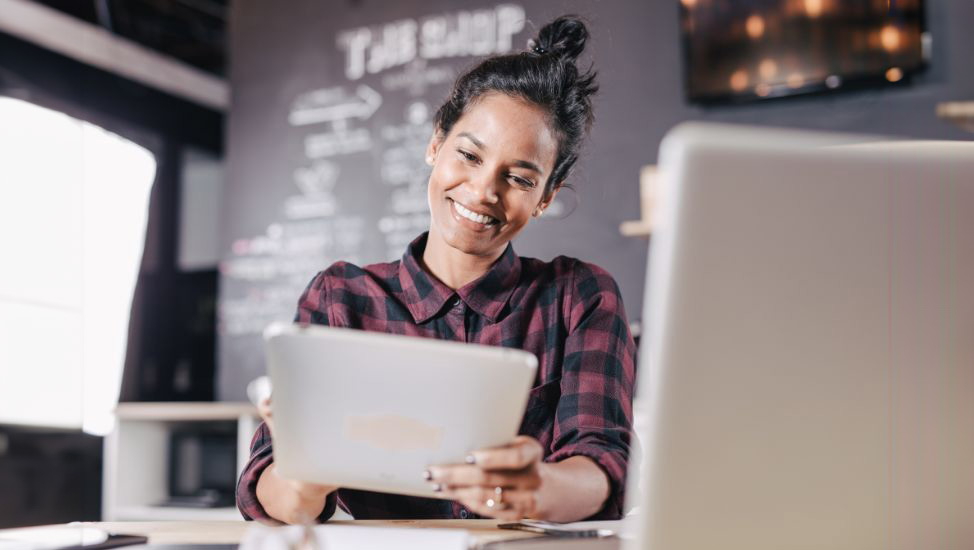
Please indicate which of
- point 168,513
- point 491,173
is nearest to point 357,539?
point 491,173

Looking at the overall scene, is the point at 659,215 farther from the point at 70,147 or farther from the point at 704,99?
the point at 70,147

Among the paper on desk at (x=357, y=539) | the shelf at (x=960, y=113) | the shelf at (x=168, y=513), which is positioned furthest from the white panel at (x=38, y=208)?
the shelf at (x=960, y=113)

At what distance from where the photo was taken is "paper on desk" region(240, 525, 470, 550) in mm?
688

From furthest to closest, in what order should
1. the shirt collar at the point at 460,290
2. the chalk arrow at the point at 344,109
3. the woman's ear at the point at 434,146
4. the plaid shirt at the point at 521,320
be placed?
1. the chalk arrow at the point at 344,109
2. the woman's ear at the point at 434,146
3. the shirt collar at the point at 460,290
4. the plaid shirt at the point at 521,320

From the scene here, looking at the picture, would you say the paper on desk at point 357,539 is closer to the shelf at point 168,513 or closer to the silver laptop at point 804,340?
the silver laptop at point 804,340

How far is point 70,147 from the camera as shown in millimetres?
3326

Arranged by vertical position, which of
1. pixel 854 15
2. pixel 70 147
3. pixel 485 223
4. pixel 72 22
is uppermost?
pixel 72 22

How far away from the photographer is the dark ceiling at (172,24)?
13.6 ft

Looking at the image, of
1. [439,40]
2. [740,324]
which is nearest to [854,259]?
[740,324]

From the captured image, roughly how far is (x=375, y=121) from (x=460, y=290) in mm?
2148

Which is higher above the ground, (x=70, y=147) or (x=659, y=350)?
Answer: (x=70, y=147)

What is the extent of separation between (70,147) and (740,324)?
3.31m

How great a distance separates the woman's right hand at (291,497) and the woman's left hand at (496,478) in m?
0.17

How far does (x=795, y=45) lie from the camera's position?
8.52ft
